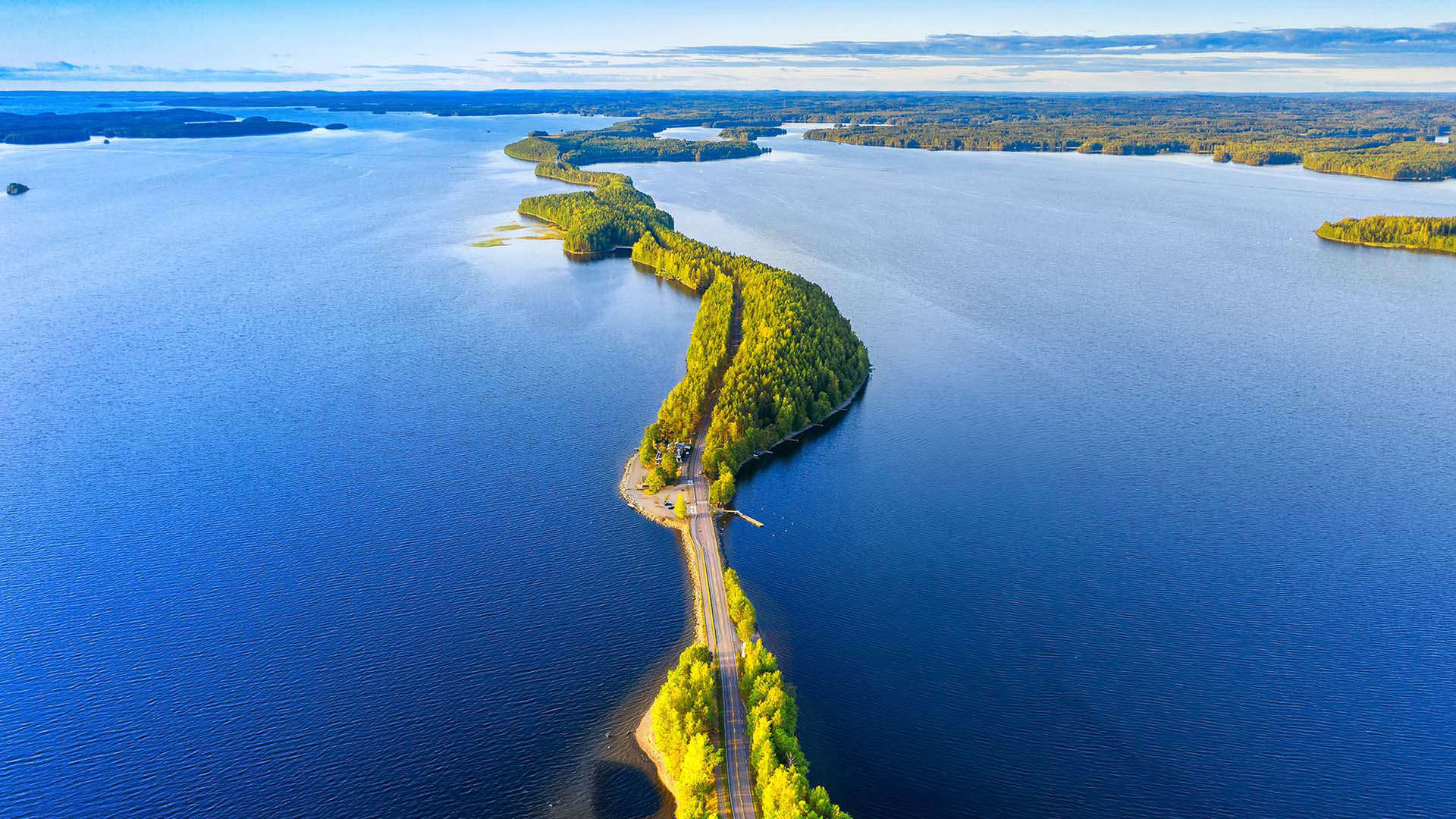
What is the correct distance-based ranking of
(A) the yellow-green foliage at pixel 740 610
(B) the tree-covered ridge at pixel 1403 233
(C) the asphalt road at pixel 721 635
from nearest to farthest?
(C) the asphalt road at pixel 721 635
(A) the yellow-green foliage at pixel 740 610
(B) the tree-covered ridge at pixel 1403 233

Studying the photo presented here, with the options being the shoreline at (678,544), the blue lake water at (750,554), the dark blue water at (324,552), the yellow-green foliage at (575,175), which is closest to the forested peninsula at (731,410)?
the shoreline at (678,544)

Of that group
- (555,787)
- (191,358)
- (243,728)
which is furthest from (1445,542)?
(191,358)

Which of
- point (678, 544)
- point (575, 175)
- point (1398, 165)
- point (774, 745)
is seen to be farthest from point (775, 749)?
point (1398, 165)

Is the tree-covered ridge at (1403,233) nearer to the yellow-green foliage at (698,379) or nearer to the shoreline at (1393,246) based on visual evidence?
the shoreline at (1393,246)

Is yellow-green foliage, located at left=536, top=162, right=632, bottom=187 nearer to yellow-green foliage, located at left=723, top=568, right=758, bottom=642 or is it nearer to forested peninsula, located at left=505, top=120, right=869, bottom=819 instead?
forested peninsula, located at left=505, top=120, right=869, bottom=819

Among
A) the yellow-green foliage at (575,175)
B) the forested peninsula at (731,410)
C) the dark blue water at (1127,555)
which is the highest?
the yellow-green foliage at (575,175)
